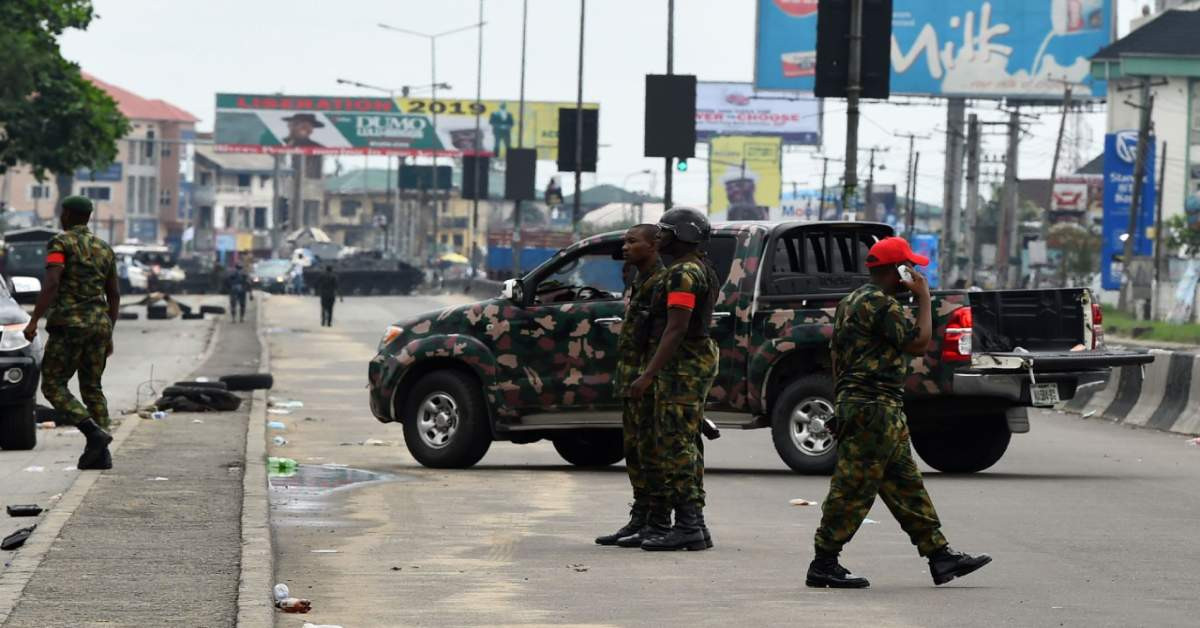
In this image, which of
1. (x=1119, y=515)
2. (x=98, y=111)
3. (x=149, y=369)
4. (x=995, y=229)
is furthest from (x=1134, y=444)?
(x=995, y=229)

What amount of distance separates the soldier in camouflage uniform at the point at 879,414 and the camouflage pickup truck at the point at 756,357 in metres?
5.53

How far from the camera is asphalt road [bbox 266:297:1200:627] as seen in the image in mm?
9508

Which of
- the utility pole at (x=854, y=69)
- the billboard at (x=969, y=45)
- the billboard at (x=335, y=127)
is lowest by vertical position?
the utility pole at (x=854, y=69)

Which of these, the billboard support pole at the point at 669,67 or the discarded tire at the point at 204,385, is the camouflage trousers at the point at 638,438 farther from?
the billboard support pole at the point at 669,67

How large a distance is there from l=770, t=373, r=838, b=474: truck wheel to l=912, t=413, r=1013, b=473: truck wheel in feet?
3.04

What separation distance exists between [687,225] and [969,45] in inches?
3138

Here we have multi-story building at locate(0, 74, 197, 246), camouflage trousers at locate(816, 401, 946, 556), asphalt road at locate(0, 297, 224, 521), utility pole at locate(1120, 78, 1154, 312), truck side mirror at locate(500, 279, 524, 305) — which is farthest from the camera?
multi-story building at locate(0, 74, 197, 246)

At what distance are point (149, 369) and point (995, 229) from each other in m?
114

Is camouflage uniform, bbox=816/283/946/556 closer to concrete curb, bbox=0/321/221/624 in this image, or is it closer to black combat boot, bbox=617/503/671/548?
black combat boot, bbox=617/503/671/548

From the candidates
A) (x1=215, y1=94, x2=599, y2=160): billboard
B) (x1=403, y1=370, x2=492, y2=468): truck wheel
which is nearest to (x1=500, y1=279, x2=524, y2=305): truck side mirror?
(x1=403, y1=370, x2=492, y2=468): truck wheel

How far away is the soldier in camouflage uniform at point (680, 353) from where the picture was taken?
36.2 ft

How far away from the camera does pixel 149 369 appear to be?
3434cm

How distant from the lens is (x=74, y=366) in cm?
1499

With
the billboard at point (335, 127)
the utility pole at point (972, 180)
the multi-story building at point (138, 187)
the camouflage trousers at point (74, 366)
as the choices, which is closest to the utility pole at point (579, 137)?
the utility pole at point (972, 180)
